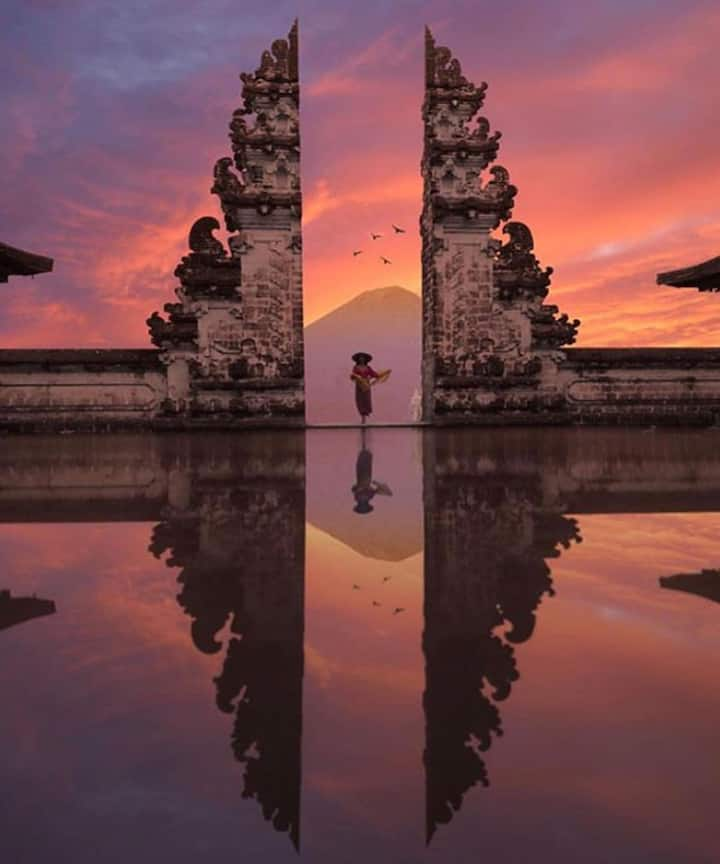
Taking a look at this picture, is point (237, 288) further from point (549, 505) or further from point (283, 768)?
point (283, 768)

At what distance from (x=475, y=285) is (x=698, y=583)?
38.8 feet

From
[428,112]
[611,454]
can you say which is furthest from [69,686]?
[428,112]

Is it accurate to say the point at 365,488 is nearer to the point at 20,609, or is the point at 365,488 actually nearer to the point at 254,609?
the point at 254,609

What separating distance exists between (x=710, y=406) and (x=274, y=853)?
14.7m

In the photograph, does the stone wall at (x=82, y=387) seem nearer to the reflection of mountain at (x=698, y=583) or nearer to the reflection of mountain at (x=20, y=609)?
the reflection of mountain at (x=20, y=609)

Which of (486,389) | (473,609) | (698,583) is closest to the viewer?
(473,609)

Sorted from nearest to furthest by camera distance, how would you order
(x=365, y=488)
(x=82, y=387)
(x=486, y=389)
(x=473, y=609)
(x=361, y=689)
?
1. (x=361, y=689)
2. (x=473, y=609)
3. (x=365, y=488)
4. (x=82, y=387)
5. (x=486, y=389)

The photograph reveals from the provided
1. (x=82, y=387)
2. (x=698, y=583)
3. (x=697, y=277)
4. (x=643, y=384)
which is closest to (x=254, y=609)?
(x=698, y=583)

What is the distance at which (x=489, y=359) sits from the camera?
13438mm

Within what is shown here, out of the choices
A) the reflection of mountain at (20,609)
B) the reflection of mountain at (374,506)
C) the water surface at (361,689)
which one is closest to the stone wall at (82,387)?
the reflection of mountain at (374,506)

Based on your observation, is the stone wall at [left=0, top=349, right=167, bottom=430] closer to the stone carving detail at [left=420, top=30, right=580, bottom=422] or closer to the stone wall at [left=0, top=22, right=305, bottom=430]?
the stone wall at [left=0, top=22, right=305, bottom=430]

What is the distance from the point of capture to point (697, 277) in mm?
10984

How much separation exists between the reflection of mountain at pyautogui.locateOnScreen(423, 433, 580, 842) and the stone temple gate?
29.7 ft

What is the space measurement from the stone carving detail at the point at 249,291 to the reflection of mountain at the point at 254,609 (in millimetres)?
8566
